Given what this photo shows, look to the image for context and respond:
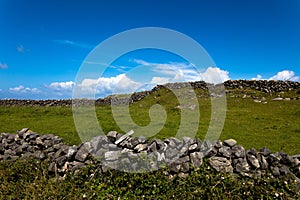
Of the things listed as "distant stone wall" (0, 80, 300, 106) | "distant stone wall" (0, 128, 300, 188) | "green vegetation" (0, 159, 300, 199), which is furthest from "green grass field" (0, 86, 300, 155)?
"distant stone wall" (0, 80, 300, 106)

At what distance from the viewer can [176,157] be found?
26.2ft

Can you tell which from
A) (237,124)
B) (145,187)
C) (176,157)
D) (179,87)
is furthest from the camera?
(179,87)

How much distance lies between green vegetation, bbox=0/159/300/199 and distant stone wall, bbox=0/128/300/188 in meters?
0.26

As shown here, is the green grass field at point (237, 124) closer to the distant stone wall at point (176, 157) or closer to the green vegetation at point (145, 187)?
the distant stone wall at point (176, 157)

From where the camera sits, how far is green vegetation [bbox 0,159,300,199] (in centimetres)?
699

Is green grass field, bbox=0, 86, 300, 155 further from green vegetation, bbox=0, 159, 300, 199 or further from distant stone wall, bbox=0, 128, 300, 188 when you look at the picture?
green vegetation, bbox=0, 159, 300, 199

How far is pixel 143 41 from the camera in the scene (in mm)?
10477

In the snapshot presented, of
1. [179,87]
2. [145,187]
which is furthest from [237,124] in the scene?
[179,87]

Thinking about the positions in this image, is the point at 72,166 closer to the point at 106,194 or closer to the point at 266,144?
the point at 106,194

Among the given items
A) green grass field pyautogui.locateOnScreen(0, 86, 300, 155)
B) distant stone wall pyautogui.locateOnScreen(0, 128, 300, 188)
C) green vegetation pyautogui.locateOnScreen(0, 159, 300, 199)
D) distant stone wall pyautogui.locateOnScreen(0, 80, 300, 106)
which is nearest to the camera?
green vegetation pyautogui.locateOnScreen(0, 159, 300, 199)

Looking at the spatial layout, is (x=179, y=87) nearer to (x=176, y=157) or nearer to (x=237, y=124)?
(x=237, y=124)

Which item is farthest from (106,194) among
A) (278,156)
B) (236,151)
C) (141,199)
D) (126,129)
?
(126,129)

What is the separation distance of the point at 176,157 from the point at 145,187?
1324 millimetres

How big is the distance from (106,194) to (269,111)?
1853 centimetres
